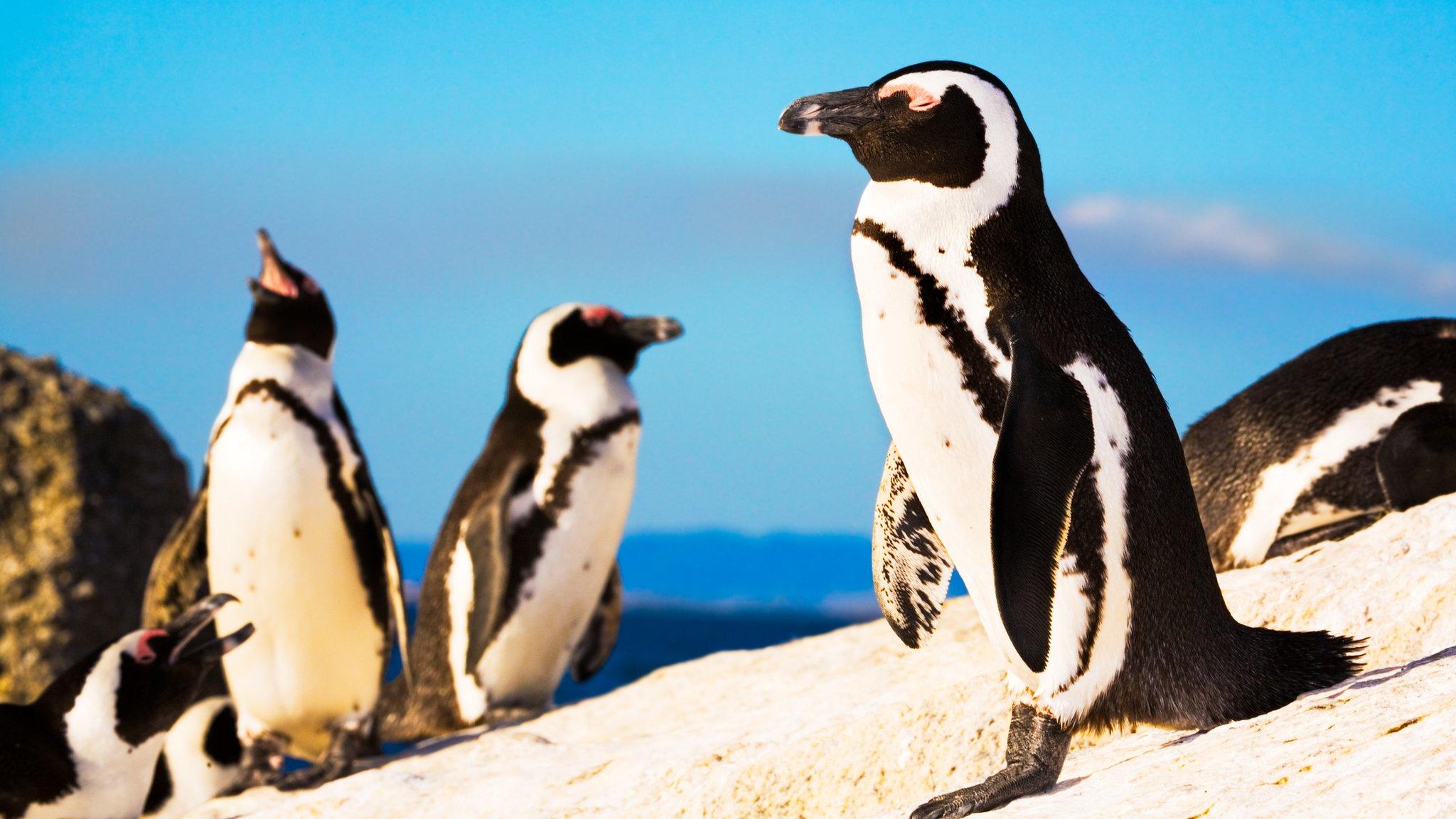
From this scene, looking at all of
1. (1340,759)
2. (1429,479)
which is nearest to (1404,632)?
(1429,479)

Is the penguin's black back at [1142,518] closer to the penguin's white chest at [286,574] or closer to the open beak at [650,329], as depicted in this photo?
the penguin's white chest at [286,574]

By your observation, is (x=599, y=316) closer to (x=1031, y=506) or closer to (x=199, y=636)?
(x=199, y=636)

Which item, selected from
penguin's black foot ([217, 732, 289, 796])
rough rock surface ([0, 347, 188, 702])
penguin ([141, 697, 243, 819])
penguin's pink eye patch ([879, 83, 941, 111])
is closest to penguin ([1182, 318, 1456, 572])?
penguin's pink eye patch ([879, 83, 941, 111])

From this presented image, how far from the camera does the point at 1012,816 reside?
90.7 inches

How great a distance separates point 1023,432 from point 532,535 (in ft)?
11.5

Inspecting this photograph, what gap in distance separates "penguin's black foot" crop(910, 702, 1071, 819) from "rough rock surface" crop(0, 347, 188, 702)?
905cm

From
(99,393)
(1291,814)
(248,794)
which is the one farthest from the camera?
(99,393)

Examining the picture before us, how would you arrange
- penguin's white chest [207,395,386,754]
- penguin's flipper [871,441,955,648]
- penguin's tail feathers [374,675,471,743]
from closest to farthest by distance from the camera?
1. penguin's flipper [871,441,955,648]
2. penguin's white chest [207,395,386,754]
3. penguin's tail feathers [374,675,471,743]

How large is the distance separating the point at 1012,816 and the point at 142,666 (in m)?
3.29

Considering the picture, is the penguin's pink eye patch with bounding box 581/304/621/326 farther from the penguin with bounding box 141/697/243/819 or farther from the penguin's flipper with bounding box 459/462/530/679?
the penguin with bounding box 141/697/243/819

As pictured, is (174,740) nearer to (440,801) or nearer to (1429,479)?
(440,801)

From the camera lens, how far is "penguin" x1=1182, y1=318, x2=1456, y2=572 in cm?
437

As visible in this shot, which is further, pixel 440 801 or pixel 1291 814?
pixel 440 801

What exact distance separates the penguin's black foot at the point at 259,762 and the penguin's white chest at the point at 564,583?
822 mm
